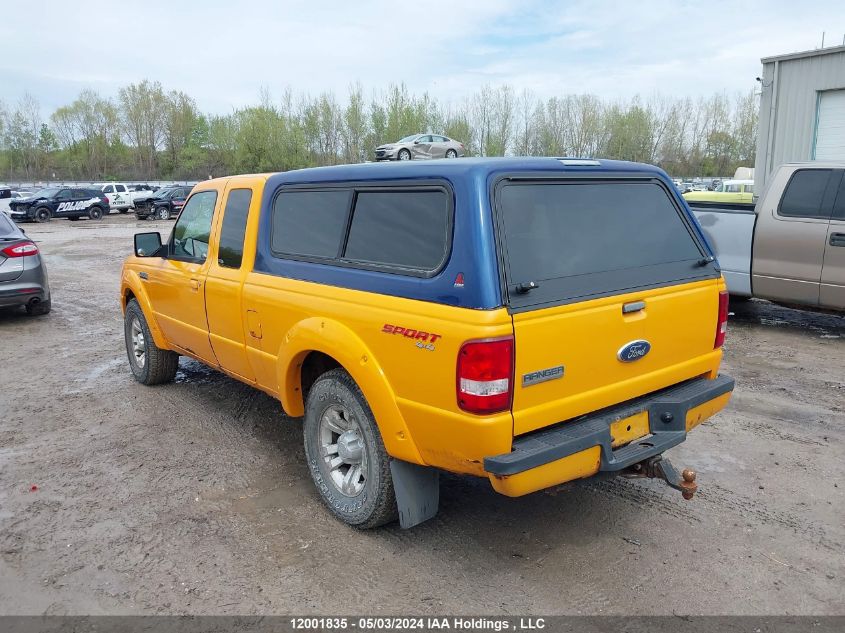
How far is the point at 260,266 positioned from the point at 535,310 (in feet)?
6.82

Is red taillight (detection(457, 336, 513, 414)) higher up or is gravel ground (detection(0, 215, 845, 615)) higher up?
red taillight (detection(457, 336, 513, 414))

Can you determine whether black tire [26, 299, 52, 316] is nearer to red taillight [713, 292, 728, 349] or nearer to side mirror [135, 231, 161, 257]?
side mirror [135, 231, 161, 257]

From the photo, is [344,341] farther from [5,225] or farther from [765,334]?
[5,225]

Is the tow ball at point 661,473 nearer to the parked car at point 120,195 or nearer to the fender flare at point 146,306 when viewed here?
the fender flare at point 146,306

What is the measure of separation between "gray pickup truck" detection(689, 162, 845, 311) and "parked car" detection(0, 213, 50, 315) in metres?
9.07

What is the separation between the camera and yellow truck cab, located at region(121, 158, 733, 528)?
9.66ft

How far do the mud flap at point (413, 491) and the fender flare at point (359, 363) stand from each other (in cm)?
15

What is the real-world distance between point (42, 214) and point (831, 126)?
33070 mm

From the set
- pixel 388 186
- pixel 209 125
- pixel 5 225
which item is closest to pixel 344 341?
pixel 388 186

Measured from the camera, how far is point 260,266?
4348mm

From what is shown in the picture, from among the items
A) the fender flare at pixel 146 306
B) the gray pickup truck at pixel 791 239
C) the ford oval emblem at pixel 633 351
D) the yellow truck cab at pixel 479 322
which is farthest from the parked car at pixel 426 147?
the ford oval emblem at pixel 633 351

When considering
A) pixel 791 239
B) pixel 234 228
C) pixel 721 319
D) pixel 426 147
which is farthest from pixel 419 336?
pixel 426 147

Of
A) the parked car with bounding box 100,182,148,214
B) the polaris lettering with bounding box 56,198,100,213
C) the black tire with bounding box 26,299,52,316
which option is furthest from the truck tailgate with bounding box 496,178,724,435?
the parked car with bounding box 100,182,148,214

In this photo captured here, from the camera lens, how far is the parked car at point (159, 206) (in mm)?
33069
